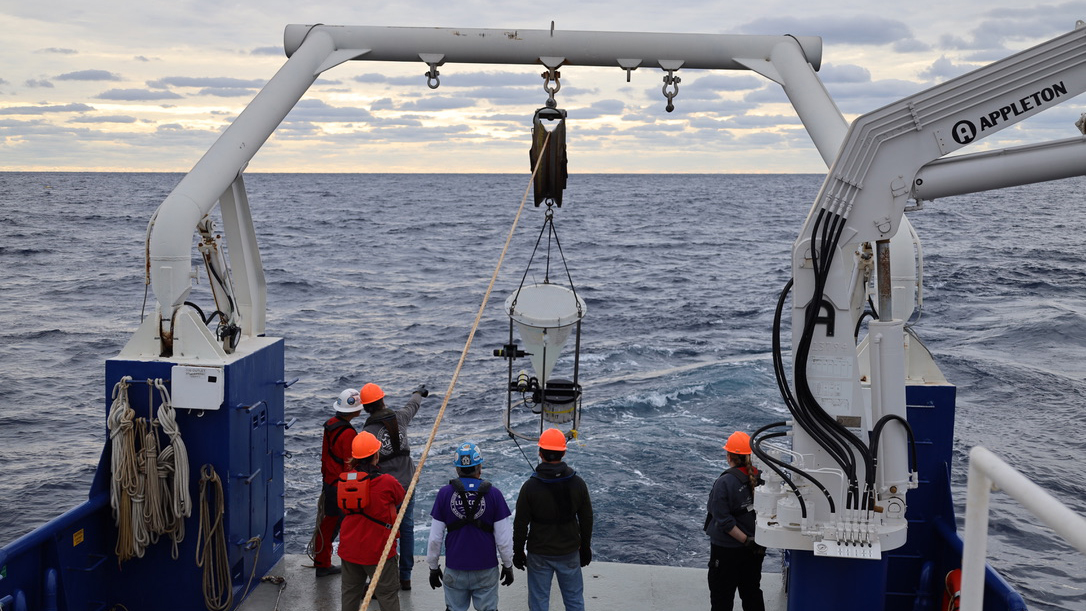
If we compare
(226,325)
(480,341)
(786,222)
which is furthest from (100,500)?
(786,222)

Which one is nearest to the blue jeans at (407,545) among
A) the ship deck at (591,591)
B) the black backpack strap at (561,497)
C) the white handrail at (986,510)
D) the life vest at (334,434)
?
the ship deck at (591,591)

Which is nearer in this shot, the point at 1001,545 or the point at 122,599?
the point at 122,599

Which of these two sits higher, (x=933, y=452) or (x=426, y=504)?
(x=933, y=452)

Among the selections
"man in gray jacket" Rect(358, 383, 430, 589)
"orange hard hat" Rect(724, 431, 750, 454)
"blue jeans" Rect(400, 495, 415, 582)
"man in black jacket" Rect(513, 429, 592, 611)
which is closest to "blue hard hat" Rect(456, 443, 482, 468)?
"man in black jacket" Rect(513, 429, 592, 611)

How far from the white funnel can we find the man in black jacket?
82.9 inches

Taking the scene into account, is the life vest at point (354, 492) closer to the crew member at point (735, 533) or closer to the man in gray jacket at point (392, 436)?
the man in gray jacket at point (392, 436)

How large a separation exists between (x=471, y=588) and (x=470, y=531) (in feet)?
1.44

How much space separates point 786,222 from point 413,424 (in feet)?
194

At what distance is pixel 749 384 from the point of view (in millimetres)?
17781

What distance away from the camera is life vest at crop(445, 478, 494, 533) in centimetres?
580

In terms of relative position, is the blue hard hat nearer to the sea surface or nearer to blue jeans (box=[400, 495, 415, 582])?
blue jeans (box=[400, 495, 415, 582])

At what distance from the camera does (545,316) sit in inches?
324

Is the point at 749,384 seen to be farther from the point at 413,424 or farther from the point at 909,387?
the point at 909,387

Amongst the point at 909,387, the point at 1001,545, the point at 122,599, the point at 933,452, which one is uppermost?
the point at 909,387
